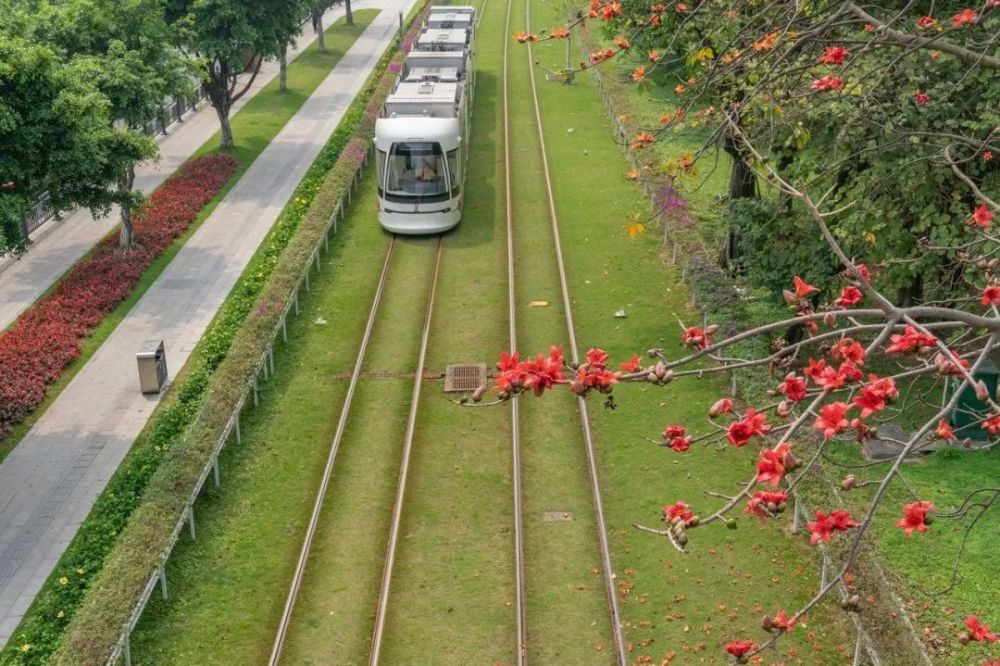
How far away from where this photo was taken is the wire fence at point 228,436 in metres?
14.8

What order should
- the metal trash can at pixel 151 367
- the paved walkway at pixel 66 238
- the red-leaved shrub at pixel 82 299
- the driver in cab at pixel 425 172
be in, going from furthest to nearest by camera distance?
1. the driver in cab at pixel 425 172
2. the paved walkway at pixel 66 238
3. the red-leaved shrub at pixel 82 299
4. the metal trash can at pixel 151 367

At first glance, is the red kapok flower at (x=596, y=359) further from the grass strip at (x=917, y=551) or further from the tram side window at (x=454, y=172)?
the tram side window at (x=454, y=172)

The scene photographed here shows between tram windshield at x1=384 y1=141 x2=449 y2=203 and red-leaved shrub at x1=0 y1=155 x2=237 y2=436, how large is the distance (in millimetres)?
6544

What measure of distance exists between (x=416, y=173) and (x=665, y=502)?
579 inches

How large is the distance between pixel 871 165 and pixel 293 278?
13.3 m

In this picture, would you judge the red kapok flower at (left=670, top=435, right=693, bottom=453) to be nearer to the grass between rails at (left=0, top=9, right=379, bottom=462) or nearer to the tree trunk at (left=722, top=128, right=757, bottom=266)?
the grass between rails at (left=0, top=9, right=379, bottom=462)

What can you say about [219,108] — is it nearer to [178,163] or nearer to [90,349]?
[178,163]

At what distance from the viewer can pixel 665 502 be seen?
1841 cm

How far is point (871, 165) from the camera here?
19406mm

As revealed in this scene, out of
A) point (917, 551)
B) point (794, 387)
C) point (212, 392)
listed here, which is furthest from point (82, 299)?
point (794, 387)

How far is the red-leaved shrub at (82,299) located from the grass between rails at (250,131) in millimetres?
186

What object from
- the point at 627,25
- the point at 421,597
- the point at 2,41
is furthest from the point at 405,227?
the point at 421,597

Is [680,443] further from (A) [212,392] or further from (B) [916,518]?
(A) [212,392]

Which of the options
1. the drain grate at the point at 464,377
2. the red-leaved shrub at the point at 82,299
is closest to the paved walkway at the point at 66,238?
the red-leaved shrub at the point at 82,299
